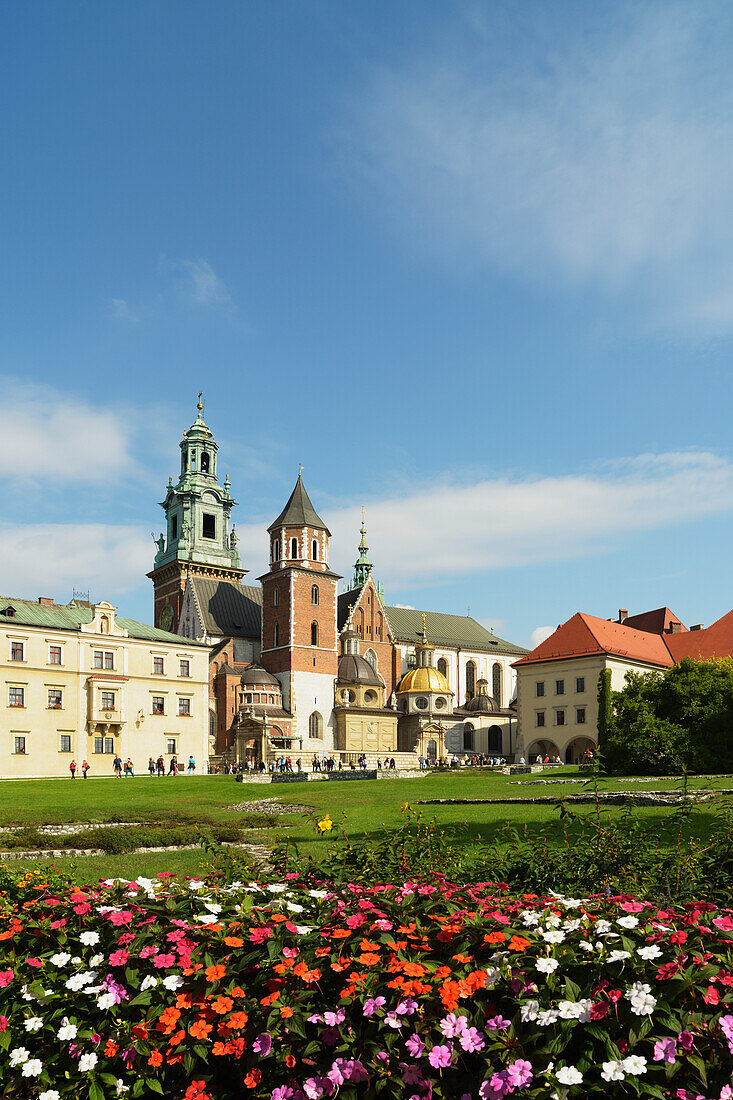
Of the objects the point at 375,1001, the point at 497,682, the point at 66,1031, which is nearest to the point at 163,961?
the point at 66,1031

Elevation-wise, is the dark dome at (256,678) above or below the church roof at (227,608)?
below

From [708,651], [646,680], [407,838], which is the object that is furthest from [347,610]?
[407,838]

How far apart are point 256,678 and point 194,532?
2430 centimetres

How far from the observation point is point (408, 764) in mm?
63875

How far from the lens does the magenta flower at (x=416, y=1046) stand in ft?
13.3

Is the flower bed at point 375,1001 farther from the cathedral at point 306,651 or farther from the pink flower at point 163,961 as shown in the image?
the cathedral at point 306,651

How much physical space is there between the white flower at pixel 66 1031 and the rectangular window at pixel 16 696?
168ft

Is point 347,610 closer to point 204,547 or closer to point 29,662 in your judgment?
point 204,547

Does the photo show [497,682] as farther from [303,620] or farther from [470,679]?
[303,620]

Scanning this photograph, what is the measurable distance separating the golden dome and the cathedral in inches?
4.5

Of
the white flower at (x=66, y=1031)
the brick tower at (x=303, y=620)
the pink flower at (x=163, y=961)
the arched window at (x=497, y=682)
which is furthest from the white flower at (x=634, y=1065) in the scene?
the arched window at (x=497, y=682)

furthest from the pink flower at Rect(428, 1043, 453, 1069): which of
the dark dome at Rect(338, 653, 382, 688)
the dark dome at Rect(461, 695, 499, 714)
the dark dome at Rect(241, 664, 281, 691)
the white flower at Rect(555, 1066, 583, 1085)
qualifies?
Answer: the dark dome at Rect(461, 695, 499, 714)

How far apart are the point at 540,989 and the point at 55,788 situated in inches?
1466

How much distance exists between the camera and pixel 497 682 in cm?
9881
